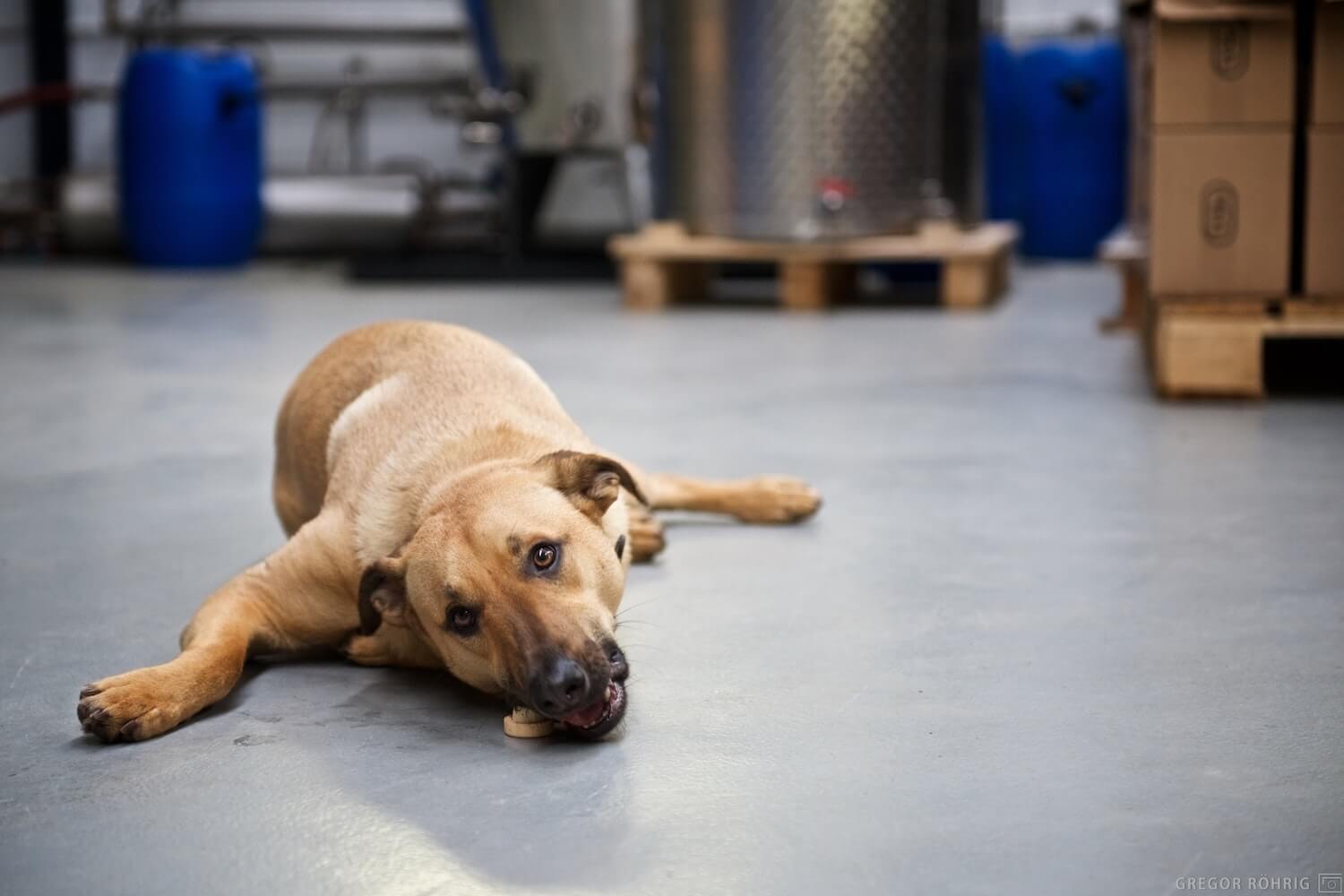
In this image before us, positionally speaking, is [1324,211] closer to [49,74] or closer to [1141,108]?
[1141,108]

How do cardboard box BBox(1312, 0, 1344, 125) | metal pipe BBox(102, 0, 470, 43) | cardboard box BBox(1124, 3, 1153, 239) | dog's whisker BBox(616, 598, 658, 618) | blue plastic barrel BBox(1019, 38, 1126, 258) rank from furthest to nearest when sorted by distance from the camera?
metal pipe BBox(102, 0, 470, 43), blue plastic barrel BBox(1019, 38, 1126, 258), cardboard box BBox(1124, 3, 1153, 239), cardboard box BBox(1312, 0, 1344, 125), dog's whisker BBox(616, 598, 658, 618)

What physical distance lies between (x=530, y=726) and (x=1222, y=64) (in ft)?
10.2

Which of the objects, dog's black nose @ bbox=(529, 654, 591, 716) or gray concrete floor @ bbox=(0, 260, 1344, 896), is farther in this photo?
dog's black nose @ bbox=(529, 654, 591, 716)

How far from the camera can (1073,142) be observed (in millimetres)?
8758

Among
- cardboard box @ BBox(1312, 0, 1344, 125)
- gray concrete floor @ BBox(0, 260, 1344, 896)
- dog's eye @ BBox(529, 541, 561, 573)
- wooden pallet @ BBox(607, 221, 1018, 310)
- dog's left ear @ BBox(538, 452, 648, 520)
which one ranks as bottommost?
gray concrete floor @ BBox(0, 260, 1344, 896)

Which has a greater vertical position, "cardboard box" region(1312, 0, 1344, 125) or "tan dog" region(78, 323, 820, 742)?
"cardboard box" region(1312, 0, 1344, 125)

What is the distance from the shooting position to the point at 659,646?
2.36m

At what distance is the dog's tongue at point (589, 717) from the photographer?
1.93 metres

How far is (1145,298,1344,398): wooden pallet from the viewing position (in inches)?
165

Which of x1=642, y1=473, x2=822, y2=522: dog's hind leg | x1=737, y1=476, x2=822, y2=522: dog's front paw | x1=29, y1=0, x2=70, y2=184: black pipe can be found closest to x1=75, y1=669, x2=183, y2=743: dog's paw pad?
x1=642, y1=473, x2=822, y2=522: dog's hind leg

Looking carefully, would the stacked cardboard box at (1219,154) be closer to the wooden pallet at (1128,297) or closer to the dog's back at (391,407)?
the wooden pallet at (1128,297)

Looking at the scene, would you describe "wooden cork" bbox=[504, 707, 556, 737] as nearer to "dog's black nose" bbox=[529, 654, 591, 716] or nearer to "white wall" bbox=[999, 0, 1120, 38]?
"dog's black nose" bbox=[529, 654, 591, 716]

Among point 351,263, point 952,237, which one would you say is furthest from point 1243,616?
point 351,263

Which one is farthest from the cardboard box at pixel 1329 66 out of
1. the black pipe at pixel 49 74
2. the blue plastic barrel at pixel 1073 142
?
the black pipe at pixel 49 74
